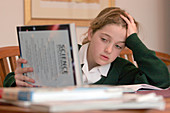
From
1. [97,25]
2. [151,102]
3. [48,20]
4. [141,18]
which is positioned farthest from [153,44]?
[151,102]

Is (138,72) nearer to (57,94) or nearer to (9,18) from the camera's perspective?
(57,94)

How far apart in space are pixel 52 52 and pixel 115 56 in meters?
0.47

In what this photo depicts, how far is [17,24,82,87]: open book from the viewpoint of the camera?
83 cm

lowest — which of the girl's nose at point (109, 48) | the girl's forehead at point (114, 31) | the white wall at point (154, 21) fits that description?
the white wall at point (154, 21)

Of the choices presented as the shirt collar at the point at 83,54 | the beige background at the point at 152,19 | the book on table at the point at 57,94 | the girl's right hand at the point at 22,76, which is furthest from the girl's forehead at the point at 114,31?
the beige background at the point at 152,19

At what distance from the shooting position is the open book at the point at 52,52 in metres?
0.83

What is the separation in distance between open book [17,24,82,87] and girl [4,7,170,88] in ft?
0.93

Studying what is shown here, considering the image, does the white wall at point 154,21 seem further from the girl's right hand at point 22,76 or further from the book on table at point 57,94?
the book on table at point 57,94

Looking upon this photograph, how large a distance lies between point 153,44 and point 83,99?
A: 8.54 feet

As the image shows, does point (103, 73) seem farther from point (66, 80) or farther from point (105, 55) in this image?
point (66, 80)

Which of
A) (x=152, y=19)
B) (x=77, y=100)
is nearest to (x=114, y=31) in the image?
(x=77, y=100)

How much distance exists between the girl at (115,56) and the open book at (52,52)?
28 centimetres

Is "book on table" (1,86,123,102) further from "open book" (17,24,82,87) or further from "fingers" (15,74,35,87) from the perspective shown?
"fingers" (15,74,35,87)

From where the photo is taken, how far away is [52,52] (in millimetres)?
860
